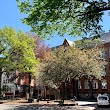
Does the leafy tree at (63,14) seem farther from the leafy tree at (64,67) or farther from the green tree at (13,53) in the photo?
the green tree at (13,53)

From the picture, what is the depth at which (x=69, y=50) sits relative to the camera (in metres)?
39.3

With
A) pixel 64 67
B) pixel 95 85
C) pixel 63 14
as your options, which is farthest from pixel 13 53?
pixel 63 14

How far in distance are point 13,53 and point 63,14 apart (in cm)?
2980

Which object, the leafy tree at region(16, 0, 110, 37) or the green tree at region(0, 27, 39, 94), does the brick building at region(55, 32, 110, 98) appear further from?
the leafy tree at region(16, 0, 110, 37)

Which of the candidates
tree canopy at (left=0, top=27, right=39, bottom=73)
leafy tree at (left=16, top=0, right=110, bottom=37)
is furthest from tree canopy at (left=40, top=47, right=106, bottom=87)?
leafy tree at (left=16, top=0, right=110, bottom=37)

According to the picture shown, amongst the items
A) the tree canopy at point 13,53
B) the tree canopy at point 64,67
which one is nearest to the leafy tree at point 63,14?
the tree canopy at point 64,67

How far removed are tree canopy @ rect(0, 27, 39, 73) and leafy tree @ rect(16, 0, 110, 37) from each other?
2688 centimetres

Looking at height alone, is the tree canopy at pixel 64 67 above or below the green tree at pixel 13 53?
below

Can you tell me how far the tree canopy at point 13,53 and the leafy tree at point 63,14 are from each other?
2688 centimetres

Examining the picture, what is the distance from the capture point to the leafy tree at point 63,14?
15047mm

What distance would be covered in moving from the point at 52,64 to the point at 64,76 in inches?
116

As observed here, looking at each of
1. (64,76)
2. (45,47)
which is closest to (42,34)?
(64,76)

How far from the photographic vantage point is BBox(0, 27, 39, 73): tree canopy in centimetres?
4369

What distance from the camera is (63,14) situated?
Result: 16.1 m
